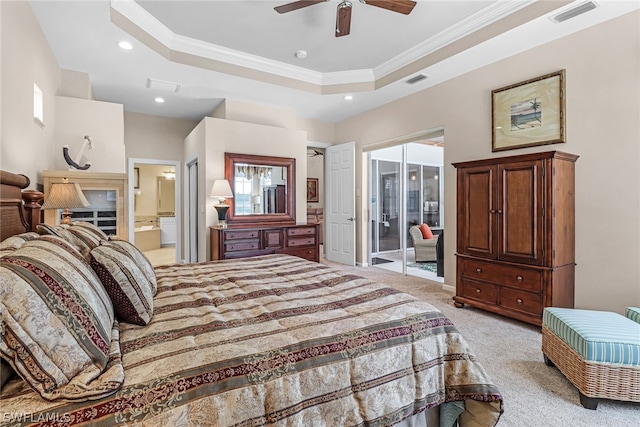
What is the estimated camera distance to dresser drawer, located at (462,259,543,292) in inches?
112

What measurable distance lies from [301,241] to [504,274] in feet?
9.09

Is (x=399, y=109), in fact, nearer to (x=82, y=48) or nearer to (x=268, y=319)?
(x=82, y=48)

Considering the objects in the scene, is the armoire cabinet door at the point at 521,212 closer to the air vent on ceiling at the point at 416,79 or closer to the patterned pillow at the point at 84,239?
the air vent on ceiling at the point at 416,79

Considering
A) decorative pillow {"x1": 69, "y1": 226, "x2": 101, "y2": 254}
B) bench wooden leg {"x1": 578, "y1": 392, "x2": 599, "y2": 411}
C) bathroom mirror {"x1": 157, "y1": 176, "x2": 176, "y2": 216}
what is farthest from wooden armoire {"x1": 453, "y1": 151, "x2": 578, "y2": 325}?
bathroom mirror {"x1": 157, "y1": 176, "x2": 176, "y2": 216}

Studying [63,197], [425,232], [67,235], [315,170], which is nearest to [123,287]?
[67,235]

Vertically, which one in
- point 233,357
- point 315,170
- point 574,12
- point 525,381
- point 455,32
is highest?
point 455,32

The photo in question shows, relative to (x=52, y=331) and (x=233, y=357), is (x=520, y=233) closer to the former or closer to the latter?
(x=233, y=357)

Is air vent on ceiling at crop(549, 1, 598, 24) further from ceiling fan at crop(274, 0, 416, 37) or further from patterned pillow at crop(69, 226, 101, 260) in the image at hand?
patterned pillow at crop(69, 226, 101, 260)

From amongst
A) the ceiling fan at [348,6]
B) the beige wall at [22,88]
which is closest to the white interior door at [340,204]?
the ceiling fan at [348,6]

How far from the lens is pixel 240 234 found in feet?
14.2

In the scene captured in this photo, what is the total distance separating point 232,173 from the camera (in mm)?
4754

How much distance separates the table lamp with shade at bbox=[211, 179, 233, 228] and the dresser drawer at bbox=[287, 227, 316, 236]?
38.0 inches

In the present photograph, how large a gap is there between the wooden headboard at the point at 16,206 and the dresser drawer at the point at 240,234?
223 centimetres

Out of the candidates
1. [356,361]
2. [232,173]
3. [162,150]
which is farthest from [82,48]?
[356,361]
